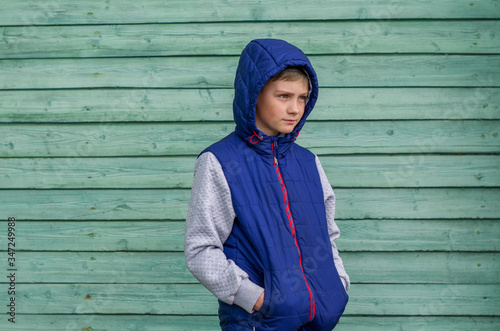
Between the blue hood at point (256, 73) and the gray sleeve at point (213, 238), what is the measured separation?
18 cm

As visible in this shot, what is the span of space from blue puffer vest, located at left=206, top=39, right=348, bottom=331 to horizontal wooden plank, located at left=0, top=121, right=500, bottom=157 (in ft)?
3.11

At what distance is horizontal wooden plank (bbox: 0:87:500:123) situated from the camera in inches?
111

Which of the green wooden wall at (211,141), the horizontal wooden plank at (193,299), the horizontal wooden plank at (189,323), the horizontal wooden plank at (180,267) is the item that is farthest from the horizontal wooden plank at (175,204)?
the horizontal wooden plank at (189,323)

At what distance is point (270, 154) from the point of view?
74.3 inches


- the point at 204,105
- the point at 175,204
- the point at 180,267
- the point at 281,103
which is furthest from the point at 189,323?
the point at 281,103

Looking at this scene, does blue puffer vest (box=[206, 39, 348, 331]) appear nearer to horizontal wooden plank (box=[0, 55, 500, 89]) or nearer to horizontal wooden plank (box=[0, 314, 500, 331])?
horizontal wooden plank (box=[0, 55, 500, 89])

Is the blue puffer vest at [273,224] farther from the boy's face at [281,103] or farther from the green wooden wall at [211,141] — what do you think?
the green wooden wall at [211,141]

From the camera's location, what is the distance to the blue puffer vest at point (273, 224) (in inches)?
68.2

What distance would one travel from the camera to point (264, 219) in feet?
5.89

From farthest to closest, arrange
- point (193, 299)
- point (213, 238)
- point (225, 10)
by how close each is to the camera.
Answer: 1. point (193, 299)
2. point (225, 10)
3. point (213, 238)

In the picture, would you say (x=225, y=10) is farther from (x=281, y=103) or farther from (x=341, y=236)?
(x=341, y=236)

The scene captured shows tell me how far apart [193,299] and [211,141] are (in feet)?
3.07

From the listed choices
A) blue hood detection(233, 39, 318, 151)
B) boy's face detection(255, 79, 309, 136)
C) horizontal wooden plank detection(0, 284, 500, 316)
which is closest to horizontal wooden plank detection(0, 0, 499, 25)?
blue hood detection(233, 39, 318, 151)

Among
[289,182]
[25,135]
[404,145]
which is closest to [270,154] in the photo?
[289,182]
